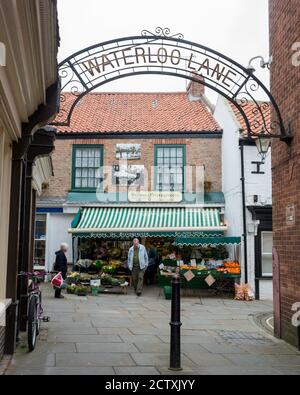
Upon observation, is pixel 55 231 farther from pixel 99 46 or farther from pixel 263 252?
pixel 99 46

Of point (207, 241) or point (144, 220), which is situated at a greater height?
point (144, 220)

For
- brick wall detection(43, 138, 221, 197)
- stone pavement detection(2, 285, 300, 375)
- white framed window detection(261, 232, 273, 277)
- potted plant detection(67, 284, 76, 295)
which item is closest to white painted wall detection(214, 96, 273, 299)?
white framed window detection(261, 232, 273, 277)

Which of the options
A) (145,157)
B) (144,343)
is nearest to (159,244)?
(145,157)

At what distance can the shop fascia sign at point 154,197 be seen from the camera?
1841 centimetres

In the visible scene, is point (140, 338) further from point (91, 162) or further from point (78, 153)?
point (78, 153)

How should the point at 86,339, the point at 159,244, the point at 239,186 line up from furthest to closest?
the point at 159,244, the point at 239,186, the point at 86,339

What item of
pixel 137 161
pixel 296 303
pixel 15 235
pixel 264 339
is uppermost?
pixel 137 161

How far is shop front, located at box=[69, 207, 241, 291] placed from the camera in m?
15.6

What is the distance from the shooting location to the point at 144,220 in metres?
17.5

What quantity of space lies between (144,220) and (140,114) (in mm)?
5485

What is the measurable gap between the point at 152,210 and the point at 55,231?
12.5 ft

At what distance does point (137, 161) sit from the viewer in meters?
18.8

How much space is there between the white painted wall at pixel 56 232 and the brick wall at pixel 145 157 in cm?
85
